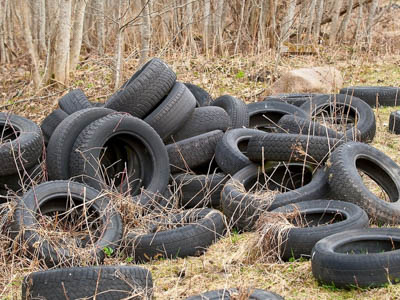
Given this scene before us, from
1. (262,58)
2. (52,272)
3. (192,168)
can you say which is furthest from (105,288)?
(262,58)

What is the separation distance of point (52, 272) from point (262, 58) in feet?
38.6

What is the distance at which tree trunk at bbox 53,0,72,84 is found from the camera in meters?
13.8

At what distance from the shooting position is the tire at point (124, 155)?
8.40m

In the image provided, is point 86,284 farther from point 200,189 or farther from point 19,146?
point 200,189

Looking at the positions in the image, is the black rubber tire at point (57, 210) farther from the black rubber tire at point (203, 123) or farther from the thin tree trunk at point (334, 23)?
the thin tree trunk at point (334, 23)

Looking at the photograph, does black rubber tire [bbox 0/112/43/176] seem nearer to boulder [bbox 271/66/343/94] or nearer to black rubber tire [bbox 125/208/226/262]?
black rubber tire [bbox 125/208/226/262]

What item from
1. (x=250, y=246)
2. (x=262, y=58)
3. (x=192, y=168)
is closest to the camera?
(x=250, y=246)

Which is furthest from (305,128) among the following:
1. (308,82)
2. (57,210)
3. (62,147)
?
(308,82)

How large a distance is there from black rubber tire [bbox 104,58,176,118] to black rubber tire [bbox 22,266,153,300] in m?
4.22

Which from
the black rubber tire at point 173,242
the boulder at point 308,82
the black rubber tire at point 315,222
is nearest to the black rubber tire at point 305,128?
the black rubber tire at point 315,222

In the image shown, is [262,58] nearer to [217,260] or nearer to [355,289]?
[217,260]

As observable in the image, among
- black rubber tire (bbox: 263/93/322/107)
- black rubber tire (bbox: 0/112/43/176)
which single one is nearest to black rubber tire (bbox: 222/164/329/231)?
black rubber tire (bbox: 0/112/43/176)

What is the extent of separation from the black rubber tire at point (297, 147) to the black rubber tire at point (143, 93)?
2.06 m

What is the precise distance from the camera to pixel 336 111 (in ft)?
36.4
